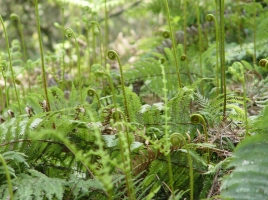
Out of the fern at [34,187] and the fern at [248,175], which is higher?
the fern at [248,175]

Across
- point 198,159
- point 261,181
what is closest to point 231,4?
point 198,159

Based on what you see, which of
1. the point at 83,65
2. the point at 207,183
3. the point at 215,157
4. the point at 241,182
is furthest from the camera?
the point at 83,65

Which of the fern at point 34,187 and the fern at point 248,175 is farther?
the fern at point 34,187

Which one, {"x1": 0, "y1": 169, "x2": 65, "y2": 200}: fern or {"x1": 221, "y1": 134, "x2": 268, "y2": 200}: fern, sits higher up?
{"x1": 221, "y1": 134, "x2": 268, "y2": 200}: fern

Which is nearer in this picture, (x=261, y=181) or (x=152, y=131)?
(x=261, y=181)

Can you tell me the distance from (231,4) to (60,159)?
178 cm

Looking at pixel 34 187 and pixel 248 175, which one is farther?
pixel 34 187

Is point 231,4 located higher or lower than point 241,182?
higher

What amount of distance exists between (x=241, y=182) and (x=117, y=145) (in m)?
0.33

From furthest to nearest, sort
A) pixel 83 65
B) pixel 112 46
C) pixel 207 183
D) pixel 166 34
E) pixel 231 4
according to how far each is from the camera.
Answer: pixel 112 46 → pixel 83 65 → pixel 231 4 → pixel 166 34 → pixel 207 183

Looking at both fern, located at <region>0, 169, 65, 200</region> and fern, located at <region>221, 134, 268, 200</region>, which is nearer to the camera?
fern, located at <region>221, 134, 268, 200</region>

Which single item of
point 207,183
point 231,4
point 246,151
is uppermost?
point 231,4

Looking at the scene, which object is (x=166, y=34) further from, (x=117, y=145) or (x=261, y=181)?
(x=261, y=181)

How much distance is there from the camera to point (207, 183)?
0.87m
